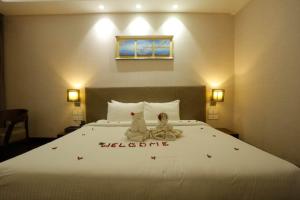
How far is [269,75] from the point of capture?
7.18ft

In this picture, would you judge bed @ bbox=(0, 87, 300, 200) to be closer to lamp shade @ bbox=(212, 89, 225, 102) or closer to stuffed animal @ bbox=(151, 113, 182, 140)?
stuffed animal @ bbox=(151, 113, 182, 140)

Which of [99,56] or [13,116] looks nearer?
[13,116]

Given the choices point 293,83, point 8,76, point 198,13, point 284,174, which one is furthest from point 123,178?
point 8,76

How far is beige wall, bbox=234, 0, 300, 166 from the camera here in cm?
182

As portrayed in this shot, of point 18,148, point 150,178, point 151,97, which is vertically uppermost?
point 151,97

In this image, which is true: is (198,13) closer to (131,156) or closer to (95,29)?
(95,29)

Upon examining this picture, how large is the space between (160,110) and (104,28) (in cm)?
171

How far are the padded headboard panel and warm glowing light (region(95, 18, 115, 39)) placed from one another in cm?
94

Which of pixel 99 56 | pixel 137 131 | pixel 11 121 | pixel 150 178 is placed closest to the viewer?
pixel 150 178

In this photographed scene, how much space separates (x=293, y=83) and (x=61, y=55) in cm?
332

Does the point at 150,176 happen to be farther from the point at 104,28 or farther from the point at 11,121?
the point at 104,28

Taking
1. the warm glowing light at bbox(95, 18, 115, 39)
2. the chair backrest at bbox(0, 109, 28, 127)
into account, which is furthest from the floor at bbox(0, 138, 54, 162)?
the warm glowing light at bbox(95, 18, 115, 39)

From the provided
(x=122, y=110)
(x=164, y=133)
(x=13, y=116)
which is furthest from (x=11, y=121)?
(x=164, y=133)

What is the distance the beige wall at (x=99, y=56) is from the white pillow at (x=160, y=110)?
0.47 meters
